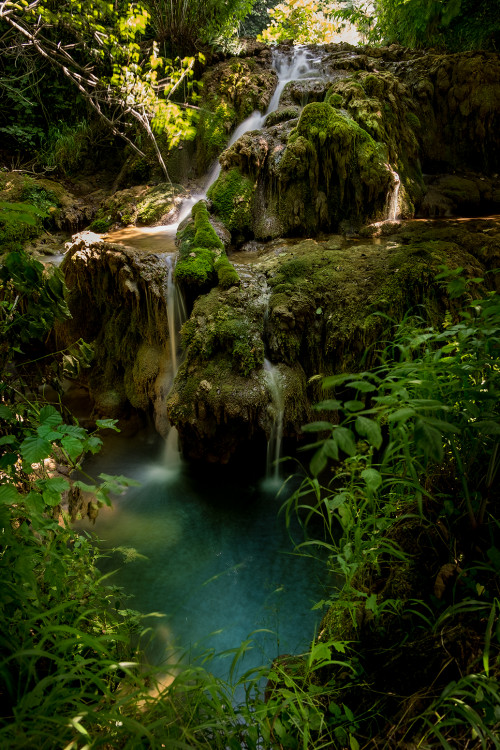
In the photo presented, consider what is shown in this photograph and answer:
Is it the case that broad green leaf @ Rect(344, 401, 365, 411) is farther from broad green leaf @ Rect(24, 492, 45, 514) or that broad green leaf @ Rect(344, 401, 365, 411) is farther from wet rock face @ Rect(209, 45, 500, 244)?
wet rock face @ Rect(209, 45, 500, 244)

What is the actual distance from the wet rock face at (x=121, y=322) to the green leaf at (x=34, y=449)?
3.51 meters

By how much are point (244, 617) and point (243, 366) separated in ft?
7.47

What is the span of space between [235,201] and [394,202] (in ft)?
8.30

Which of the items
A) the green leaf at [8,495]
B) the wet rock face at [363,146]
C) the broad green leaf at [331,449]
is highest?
the wet rock face at [363,146]

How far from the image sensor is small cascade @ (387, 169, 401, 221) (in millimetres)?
6164

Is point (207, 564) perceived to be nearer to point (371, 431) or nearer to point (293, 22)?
point (371, 431)

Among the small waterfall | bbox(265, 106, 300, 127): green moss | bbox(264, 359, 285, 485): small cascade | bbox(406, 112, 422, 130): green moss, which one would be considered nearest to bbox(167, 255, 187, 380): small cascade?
the small waterfall

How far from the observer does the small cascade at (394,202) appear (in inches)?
243

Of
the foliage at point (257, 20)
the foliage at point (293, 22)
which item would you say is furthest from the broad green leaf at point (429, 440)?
the foliage at point (257, 20)

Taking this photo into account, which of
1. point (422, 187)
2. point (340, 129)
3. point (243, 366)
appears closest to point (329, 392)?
point (243, 366)

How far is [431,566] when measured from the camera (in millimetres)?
1601

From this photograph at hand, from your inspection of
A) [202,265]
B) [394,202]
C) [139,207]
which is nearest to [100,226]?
[139,207]

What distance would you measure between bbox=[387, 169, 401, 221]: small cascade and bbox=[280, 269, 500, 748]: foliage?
5201mm

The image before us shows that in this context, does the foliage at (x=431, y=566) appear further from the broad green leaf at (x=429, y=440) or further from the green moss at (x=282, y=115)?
the green moss at (x=282, y=115)
